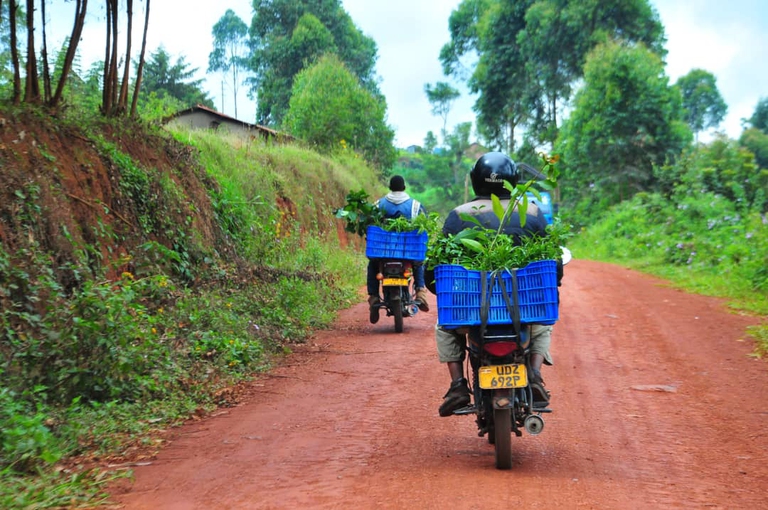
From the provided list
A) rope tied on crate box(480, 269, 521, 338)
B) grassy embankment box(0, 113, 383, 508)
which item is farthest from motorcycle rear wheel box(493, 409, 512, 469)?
grassy embankment box(0, 113, 383, 508)

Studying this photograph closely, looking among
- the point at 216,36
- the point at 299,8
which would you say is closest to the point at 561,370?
the point at 299,8

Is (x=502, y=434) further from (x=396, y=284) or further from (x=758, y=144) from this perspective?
(x=758, y=144)

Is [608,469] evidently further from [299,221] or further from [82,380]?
[299,221]

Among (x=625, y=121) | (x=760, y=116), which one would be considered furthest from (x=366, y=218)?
(x=760, y=116)

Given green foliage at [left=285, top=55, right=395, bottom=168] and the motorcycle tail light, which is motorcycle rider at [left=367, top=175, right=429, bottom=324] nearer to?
the motorcycle tail light

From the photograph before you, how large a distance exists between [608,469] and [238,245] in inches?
355

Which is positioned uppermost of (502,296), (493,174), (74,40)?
(74,40)

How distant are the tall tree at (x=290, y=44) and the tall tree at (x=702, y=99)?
3367cm

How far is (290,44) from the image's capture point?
4697 centimetres

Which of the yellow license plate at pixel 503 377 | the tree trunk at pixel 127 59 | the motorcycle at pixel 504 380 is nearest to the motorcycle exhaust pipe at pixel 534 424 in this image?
the motorcycle at pixel 504 380

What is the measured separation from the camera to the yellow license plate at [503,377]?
4859mm

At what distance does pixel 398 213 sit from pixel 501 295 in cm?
622

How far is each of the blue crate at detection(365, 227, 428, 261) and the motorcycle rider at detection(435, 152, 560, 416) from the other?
16.3 feet

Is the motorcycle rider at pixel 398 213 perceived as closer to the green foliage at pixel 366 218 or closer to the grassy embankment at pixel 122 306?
the green foliage at pixel 366 218
